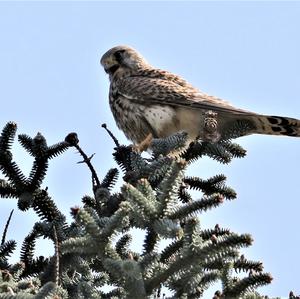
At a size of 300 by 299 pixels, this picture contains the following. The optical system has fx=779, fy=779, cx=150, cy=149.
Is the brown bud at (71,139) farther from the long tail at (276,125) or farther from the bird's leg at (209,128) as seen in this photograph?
the long tail at (276,125)

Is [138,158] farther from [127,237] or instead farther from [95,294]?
[95,294]

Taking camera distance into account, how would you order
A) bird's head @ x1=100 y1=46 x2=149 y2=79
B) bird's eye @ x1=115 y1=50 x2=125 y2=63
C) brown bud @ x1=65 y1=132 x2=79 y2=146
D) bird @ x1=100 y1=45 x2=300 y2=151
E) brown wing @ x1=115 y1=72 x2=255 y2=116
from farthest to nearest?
bird's eye @ x1=115 y1=50 x2=125 y2=63, bird's head @ x1=100 y1=46 x2=149 y2=79, brown wing @ x1=115 y1=72 x2=255 y2=116, bird @ x1=100 y1=45 x2=300 y2=151, brown bud @ x1=65 y1=132 x2=79 y2=146

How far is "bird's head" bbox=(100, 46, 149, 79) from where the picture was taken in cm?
730

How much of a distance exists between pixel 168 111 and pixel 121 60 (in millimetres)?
1651

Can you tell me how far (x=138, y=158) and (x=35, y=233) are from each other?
1.84 feet

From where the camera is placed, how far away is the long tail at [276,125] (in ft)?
16.8

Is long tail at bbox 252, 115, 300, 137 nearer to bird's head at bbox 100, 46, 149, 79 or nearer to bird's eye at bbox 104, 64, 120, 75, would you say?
bird's head at bbox 100, 46, 149, 79

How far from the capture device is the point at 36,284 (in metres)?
2.93

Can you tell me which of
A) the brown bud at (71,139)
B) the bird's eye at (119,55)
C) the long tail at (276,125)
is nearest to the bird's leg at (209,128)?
the brown bud at (71,139)

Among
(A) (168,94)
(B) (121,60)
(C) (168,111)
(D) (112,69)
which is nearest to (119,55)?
(B) (121,60)

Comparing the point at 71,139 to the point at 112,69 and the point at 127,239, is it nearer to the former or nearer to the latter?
the point at 127,239

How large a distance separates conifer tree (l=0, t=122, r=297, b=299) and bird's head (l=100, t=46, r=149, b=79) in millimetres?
3435

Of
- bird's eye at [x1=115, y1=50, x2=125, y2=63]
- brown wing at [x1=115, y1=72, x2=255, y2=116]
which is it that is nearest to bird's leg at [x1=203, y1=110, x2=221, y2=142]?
brown wing at [x1=115, y1=72, x2=255, y2=116]

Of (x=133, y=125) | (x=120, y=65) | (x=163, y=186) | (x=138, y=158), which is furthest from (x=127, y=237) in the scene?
(x=120, y=65)
